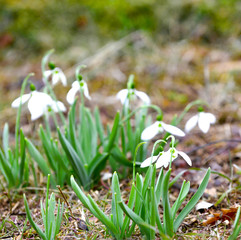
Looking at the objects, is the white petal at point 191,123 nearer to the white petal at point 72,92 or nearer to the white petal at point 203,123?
the white petal at point 203,123

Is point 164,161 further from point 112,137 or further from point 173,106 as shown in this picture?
point 173,106

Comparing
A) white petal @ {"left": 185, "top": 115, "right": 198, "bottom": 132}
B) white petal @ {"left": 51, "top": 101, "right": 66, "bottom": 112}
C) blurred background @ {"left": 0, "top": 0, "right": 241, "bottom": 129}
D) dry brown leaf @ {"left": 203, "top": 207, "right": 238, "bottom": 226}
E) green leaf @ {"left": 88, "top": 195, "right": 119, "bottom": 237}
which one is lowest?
dry brown leaf @ {"left": 203, "top": 207, "right": 238, "bottom": 226}

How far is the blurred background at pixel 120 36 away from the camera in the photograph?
3916 millimetres

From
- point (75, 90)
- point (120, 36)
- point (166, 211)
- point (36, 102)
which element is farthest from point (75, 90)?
point (120, 36)

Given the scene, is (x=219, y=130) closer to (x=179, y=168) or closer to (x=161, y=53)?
(x=179, y=168)

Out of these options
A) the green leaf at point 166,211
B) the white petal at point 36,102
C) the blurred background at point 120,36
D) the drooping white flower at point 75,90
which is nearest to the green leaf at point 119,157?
the drooping white flower at point 75,90

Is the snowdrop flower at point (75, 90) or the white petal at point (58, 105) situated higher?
the snowdrop flower at point (75, 90)

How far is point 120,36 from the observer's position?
432cm

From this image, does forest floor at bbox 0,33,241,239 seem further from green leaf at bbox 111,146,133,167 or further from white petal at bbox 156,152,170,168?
white petal at bbox 156,152,170,168

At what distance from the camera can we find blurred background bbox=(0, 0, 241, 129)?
12.8ft

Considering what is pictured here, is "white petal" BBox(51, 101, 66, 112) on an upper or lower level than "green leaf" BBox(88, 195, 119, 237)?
upper

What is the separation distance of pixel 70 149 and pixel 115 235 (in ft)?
1.84

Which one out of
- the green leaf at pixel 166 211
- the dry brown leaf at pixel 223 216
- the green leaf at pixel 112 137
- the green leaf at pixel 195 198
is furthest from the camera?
the green leaf at pixel 112 137

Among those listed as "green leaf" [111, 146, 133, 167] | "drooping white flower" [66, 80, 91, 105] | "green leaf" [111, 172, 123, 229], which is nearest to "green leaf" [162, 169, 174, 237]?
"green leaf" [111, 172, 123, 229]
